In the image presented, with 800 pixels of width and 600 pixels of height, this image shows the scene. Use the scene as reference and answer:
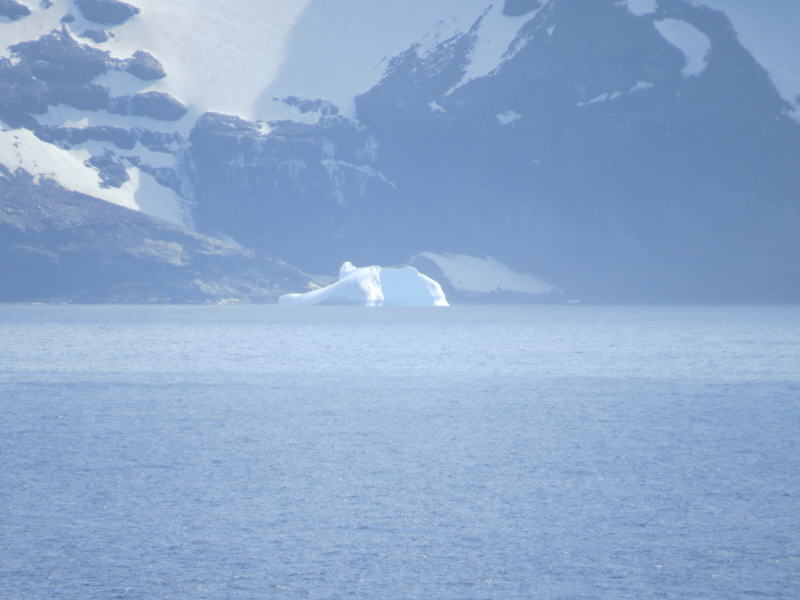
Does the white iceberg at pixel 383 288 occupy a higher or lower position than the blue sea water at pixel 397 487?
higher

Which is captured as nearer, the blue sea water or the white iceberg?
the blue sea water

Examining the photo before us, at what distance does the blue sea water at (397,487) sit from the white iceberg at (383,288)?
391 ft

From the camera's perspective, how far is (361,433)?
31.6m

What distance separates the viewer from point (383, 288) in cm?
17600

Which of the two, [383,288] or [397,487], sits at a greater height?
[383,288]

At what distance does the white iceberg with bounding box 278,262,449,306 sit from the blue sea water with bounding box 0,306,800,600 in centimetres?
11909

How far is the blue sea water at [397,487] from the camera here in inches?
655

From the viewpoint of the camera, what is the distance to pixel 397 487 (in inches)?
910

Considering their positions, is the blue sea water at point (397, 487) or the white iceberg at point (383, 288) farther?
the white iceberg at point (383, 288)

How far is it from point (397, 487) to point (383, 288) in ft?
502

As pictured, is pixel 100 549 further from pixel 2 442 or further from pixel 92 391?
pixel 92 391

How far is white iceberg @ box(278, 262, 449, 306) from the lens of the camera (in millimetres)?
171625

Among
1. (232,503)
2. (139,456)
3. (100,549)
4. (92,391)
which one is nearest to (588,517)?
(232,503)

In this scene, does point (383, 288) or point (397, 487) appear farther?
point (383, 288)
